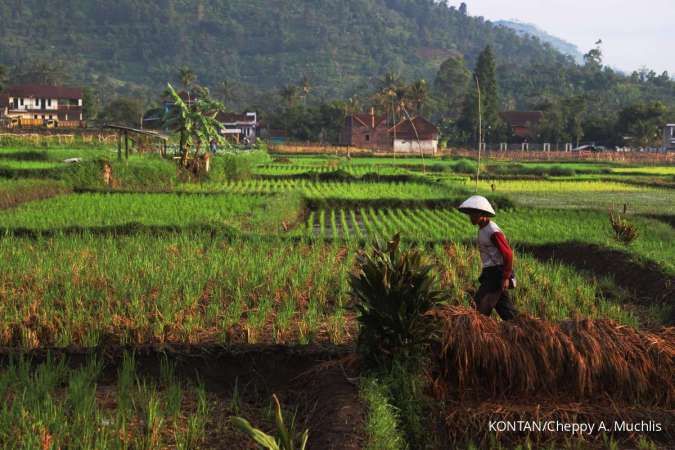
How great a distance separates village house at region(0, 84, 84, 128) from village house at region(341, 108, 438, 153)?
85.7ft

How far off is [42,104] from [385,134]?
114 feet

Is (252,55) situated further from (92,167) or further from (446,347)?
(446,347)

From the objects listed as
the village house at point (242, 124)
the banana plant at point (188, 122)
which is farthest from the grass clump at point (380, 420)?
the village house at point (242, 124)

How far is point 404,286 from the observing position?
188 inches

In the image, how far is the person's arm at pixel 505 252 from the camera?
5496 mm

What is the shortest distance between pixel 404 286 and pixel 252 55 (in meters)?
173

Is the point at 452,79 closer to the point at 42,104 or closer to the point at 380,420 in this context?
the point at 42,104

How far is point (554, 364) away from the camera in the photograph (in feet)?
15.5

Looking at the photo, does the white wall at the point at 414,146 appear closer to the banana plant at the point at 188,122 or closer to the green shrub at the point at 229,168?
the green shrub at the point at 229,168

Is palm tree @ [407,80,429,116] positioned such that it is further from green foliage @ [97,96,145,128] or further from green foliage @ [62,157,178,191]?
green foliage @ [62,157,178,191]

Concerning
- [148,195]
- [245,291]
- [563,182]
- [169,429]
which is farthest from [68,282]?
[563,182]

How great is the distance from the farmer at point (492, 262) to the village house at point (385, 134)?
55278 millimetres

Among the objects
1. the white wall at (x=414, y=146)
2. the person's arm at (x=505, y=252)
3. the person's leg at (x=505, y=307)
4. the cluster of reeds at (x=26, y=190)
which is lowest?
the person's leg at (x=505, y=307)

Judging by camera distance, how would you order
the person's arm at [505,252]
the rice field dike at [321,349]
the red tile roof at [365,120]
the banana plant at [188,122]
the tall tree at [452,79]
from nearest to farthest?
1. the rice field dike at [321,349]
2. the person's arm at [505,252]
3. the banana plant at [188,122]
4. the red tile roof at [365,120]
5. the tall tree at [452,79]
